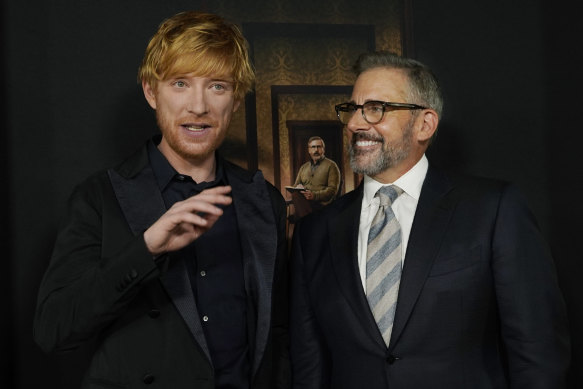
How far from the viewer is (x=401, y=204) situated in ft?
7.84

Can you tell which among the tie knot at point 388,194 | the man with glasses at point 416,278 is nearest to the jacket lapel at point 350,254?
the man with glasses at point 416,278

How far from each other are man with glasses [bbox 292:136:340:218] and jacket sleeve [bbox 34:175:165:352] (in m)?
1.07

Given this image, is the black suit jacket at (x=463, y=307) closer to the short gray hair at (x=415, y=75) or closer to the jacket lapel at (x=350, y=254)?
the jacket lapel at (x=350, y=254)

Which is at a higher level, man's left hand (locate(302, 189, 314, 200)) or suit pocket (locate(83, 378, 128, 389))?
man's left hand (locate(302, 189, 314, 200))

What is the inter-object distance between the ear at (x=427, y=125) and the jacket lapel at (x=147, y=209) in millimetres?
952

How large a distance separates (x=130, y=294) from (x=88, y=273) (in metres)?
0.16

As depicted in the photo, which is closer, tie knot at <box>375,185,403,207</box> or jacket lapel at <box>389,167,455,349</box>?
jacket lapel at <box>389,167,455,349</box>

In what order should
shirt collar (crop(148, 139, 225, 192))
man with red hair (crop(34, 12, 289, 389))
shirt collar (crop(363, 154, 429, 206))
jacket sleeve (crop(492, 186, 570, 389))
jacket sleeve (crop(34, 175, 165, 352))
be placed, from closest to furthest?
jacket sleeve (crop(34, 175, 165, 352)), man with red hair (crop(34, 12, 289, 389)), jacket sleeve (crop(492, 186, 570, 389)), shirt collar (crop(148, 139, 225, 192)), shirt collar (crop(363, 154, 429, 206))

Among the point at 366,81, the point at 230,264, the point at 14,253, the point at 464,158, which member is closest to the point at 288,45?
the point at 366,81

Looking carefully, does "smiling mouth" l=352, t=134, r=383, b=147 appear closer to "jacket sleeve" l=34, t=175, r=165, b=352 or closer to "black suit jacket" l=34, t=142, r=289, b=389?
"black suit jacket" l=34, t=142, r=289, b=389

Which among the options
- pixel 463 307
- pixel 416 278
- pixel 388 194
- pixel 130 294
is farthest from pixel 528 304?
pixel 130 294

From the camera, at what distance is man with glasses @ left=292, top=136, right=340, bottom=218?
309 centimetres

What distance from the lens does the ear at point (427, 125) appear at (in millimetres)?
2488

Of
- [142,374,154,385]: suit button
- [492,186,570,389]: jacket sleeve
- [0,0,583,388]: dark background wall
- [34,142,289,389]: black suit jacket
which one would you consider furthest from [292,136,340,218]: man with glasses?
[142,374,154,385]: suit button
